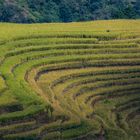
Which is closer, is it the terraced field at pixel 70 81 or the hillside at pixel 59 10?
the terraced field at pixel 70 81

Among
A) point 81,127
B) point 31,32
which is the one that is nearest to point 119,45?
point 31,32

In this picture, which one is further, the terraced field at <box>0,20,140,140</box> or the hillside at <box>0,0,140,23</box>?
the hillside at <box>0,0,140,23</box>

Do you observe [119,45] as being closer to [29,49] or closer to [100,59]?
[100,59]

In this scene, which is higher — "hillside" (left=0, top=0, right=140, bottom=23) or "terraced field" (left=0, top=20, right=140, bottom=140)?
"hillside" (left=0, top=0, right=140, bottom=23)

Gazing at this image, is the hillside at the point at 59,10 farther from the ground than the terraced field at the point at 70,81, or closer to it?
farther from the ground

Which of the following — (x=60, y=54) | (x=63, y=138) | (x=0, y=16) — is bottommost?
(x=63, y=138)
